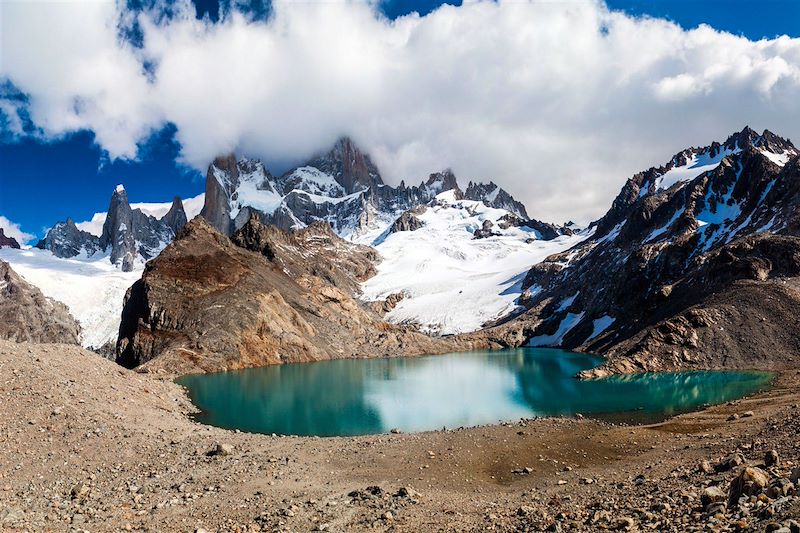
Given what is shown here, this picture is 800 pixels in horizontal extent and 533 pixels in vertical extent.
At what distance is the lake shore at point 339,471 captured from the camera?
50.0ft

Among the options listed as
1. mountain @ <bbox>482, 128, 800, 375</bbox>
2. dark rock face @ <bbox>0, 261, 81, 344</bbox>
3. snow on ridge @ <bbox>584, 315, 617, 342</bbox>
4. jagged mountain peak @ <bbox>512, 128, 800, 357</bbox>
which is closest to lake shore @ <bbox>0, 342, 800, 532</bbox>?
mountain @ <bbox>482, 128, 800, 375</bbox>

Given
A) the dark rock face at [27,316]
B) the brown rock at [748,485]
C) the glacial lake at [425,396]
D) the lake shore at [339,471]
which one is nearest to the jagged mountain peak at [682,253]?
the glacial lake at [425,396]

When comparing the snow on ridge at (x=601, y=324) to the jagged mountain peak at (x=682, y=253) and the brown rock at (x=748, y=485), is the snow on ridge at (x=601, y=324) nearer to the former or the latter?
the jagged mountain peak at (x=682, y=253)

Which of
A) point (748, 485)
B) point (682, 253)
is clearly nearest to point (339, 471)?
point (748, 485)

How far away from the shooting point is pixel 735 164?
482 feet

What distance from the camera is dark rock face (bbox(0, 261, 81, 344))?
145 m

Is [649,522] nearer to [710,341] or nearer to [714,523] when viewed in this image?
[714,523]

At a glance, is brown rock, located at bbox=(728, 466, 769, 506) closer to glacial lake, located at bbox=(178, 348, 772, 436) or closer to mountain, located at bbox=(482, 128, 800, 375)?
glacial lake, located at bbox=(178, 348, 772, 436)

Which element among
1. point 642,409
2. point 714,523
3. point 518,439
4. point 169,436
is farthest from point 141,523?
point 642,409

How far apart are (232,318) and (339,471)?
77.6 m

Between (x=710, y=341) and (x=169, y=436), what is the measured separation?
239 ft

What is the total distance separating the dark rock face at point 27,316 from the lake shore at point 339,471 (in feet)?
453

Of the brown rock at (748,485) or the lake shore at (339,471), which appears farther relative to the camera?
the lake shore at (339,471)

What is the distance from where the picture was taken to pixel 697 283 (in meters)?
92.6
